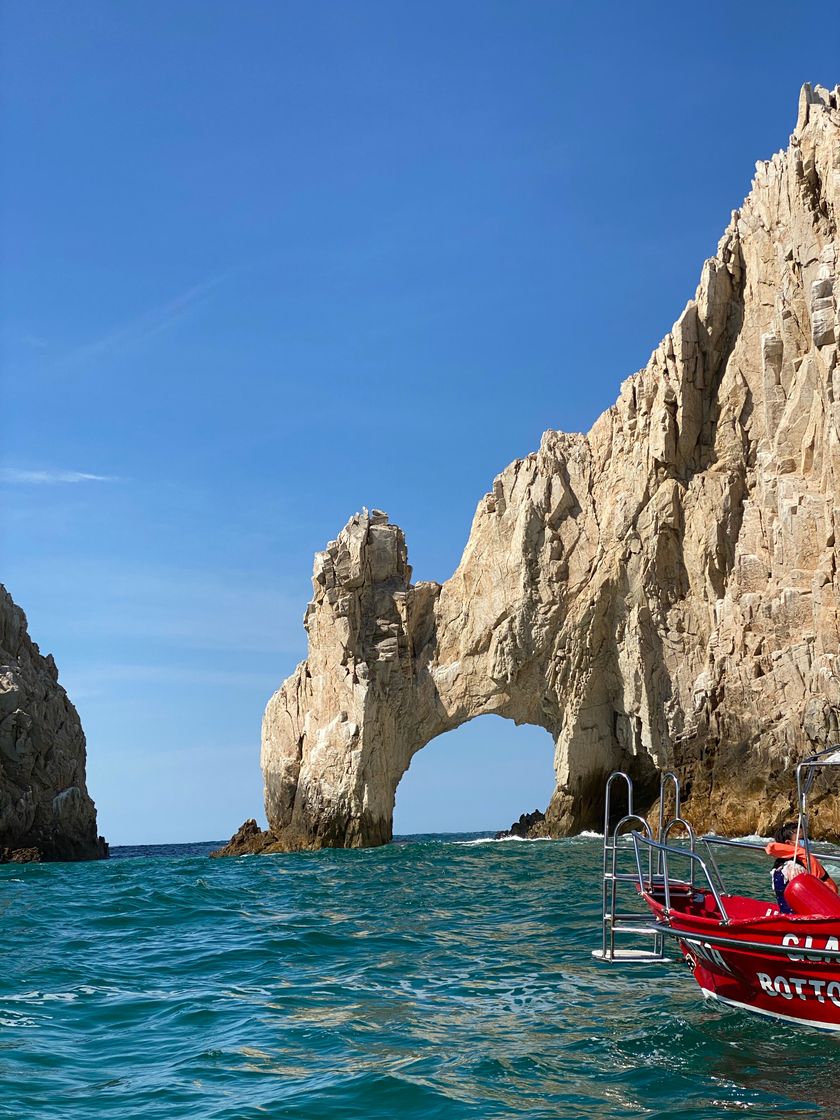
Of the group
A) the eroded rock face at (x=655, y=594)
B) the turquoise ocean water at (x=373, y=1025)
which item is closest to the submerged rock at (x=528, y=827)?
the eroded rock face at (x=655, y=594)

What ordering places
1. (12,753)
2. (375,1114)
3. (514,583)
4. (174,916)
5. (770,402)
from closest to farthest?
1. (375,1114)
2. (174,916)
3. (770,402)
4. (514,583)
5. (12,753)

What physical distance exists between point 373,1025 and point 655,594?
2881 cm

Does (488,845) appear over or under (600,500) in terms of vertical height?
under

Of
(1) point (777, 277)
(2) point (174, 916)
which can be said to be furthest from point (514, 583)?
(2) point (174, 916)

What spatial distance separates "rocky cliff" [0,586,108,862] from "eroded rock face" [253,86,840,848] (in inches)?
535

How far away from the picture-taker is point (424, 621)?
142 ft

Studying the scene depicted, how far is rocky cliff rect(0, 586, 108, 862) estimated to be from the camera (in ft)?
162

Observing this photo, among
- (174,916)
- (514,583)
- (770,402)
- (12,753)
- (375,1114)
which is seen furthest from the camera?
(12,753)

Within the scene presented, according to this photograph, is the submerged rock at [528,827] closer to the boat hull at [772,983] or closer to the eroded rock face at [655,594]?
the eroded rock face at [655,594]

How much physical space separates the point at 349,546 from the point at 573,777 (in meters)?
12.2

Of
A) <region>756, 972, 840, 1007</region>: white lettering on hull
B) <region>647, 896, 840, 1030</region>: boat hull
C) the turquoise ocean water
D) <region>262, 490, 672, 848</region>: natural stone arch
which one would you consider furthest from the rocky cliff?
<region>756, 972, 840, 1007</region>: white lettering on hull

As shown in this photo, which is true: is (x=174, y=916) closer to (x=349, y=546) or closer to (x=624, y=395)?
(x=349, y=546)

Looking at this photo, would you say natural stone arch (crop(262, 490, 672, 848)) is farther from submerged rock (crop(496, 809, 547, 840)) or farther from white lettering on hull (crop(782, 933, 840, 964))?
white lettering on hull (crop(782, 933, 840, 964))

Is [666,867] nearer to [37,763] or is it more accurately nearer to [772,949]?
[772,949]
